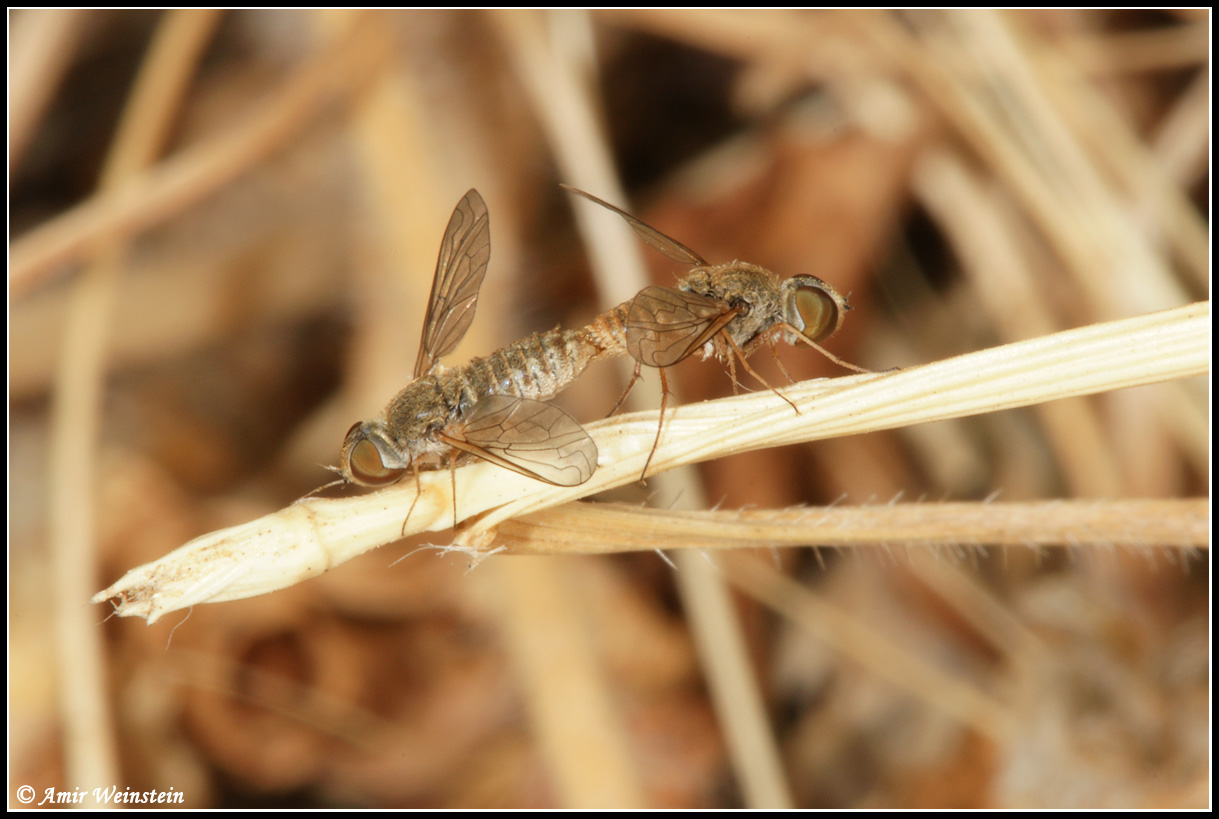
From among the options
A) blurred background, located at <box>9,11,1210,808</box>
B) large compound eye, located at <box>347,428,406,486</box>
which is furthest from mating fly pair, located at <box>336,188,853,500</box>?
blurred background, located at <box>9,11,1210,808</box>

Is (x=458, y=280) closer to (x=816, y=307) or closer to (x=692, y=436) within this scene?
(x=816, y=307)

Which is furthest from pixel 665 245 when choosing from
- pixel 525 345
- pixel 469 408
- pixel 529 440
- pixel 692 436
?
pixel 692 436

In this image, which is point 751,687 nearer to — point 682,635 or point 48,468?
point 682,635

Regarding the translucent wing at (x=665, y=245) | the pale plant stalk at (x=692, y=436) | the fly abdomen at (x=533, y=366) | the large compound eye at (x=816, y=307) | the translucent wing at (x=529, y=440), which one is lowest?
the pale plant stalk at (x=692, y=436)

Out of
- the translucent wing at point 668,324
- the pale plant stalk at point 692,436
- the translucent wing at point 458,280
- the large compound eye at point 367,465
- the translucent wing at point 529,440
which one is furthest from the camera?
the translucent wing at point 458,280

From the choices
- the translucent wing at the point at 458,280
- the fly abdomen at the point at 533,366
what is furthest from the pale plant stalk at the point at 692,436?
the translucent wing at the point at 458,280

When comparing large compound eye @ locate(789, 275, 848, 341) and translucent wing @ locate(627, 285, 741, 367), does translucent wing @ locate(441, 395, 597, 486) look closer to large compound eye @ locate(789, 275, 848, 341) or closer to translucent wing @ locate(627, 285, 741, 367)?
translucent wing @ locate(627, 285, 741, 367)

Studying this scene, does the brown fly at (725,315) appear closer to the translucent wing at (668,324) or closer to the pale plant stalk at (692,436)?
the translucent wing at (668,324)
